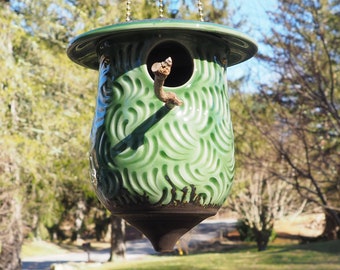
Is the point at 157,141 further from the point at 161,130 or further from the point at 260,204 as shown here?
the point at 260,204

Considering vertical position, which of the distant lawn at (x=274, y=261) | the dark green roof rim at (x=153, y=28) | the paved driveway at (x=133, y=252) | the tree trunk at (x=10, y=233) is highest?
the dark green roof rim at (x=153, y=28)

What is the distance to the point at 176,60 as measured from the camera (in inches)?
92.0

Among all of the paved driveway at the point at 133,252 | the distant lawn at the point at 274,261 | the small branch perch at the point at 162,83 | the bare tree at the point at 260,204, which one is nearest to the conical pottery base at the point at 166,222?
the small branch perch at the point at 162,83

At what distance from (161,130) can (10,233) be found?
9.10m

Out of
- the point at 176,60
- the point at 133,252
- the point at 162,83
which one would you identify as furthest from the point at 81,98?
the point at 133,252

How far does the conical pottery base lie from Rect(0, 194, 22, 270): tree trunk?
745cm

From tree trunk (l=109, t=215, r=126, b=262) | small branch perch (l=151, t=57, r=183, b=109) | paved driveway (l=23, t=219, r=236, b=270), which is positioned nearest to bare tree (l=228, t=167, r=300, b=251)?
paved driveway (l=23, t=219, r=236, b=270)

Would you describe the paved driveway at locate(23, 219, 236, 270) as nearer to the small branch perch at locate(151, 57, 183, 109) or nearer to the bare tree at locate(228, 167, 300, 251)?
the bare tree at locate(228, 167, 300, 251)

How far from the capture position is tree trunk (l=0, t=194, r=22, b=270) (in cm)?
1001

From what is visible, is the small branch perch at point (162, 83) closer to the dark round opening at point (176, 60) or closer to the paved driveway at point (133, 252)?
the dark round opening at point (176, 60)

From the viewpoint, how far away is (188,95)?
215 centimetres

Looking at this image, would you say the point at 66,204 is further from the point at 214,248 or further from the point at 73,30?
the point at 73,30

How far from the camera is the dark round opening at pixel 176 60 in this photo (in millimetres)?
2277

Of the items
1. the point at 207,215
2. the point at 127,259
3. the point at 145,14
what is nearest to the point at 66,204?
the point at 127,259
